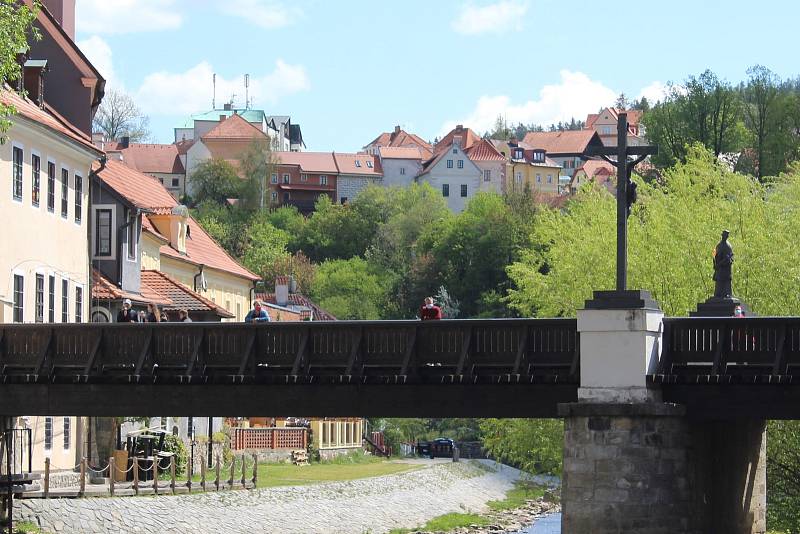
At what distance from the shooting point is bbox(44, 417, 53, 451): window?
47.0m

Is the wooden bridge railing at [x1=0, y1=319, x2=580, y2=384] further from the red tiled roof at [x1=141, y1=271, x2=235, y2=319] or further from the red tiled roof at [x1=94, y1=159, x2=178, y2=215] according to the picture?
the red tiled roof at [x1=141, y1=271, x2=235, y2=319]

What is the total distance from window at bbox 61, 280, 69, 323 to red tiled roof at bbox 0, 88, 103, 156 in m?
3.91

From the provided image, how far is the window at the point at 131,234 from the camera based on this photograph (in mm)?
56312


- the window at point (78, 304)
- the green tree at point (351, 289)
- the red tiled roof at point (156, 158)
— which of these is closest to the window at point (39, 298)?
the window at point (78, 304)

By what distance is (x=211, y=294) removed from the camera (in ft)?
250

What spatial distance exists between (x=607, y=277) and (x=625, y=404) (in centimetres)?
2062

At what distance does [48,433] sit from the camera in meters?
47.3

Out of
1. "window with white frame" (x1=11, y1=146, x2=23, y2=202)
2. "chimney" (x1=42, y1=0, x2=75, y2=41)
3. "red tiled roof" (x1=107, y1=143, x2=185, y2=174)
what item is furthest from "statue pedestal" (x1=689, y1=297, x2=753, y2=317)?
"red tiled roof" (x1=107, y1=143, x2=185, y2=174)

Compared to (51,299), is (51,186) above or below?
above

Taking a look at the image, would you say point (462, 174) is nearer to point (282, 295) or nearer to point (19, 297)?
point (282, 295)

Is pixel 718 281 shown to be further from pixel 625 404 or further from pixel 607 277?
pixel 607 277

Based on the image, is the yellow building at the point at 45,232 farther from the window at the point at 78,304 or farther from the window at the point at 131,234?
the window at the point at 131,234

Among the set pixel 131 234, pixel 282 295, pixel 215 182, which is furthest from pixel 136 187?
pixel 215 182

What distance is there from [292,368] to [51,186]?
17750 mm
